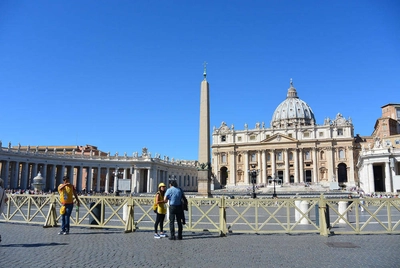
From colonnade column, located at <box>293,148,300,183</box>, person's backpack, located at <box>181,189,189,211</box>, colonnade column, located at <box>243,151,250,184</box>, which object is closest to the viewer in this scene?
person's backpack, located at <box>181,189,189,211</box>

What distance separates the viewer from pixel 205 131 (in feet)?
93.4

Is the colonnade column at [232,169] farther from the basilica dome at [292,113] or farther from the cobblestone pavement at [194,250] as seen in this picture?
the cobblestone pavement at [194,250]

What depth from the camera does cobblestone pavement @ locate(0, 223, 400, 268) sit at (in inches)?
254

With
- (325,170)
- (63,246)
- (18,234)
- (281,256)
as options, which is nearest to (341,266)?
(281,256)

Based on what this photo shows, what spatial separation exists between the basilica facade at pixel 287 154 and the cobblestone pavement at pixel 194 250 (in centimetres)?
6968

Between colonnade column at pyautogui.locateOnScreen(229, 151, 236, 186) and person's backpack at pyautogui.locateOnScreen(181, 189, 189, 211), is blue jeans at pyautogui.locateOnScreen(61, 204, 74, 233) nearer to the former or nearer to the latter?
person's backpack at pyautogui.locateOnScreen(181, 189, 189, 211)

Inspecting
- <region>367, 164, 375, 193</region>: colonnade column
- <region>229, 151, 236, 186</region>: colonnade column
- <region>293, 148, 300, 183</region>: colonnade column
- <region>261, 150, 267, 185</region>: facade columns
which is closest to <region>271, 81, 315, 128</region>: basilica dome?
<region>293, 148, 300, 183</region>: colonnade column

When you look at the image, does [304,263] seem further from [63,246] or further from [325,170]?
[325,170]

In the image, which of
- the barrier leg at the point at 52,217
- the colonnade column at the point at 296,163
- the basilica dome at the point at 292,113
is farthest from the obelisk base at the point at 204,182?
the basilica dome at the point at 292,113

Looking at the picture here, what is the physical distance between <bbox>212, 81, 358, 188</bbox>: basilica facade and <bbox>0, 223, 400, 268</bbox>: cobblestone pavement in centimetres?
6968

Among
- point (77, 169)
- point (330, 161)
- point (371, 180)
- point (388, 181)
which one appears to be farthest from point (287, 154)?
point (77, 169)

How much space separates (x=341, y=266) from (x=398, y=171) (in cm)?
5141

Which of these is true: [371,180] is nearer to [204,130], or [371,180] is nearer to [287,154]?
[204,130]

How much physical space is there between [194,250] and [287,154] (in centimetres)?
8058
